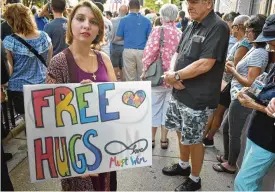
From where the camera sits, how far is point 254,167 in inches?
80.0

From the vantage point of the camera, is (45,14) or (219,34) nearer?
(219,34)

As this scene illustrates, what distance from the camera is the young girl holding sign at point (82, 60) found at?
1872mm

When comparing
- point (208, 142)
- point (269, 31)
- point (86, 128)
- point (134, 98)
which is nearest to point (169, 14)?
point (269, 31)

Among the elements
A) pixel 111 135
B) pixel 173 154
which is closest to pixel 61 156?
pixel 111 135

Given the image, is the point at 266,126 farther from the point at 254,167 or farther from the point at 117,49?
the point at 117,49

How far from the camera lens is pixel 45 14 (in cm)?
514

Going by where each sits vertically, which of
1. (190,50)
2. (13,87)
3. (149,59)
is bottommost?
(13,87)

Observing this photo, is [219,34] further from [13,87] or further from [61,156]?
[13,87]

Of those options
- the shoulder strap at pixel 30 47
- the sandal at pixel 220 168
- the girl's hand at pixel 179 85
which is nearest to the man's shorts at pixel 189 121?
the girl's hand at pixel 179 85

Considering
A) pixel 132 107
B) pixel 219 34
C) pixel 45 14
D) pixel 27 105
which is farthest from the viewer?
pixel 45 14

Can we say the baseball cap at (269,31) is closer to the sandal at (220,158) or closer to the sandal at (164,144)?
the sandal at (220,158)

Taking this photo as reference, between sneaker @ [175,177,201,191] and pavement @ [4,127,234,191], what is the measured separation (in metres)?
0.10

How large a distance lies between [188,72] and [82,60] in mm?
967

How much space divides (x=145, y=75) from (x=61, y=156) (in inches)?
81.8
